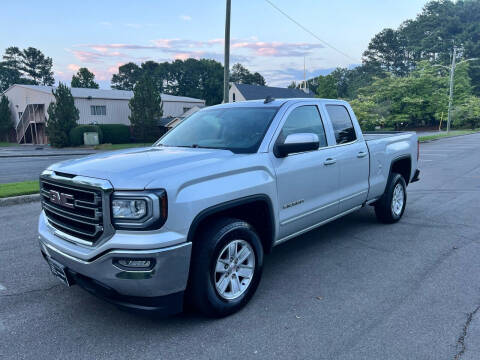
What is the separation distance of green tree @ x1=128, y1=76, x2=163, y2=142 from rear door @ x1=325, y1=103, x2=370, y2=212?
35.0m

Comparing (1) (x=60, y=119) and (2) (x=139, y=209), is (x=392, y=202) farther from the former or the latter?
(1) (x=60, y=119)

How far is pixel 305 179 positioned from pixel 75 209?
7.57ft

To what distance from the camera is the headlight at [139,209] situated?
8.68 ft

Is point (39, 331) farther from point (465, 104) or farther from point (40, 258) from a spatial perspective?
point (465, 104)

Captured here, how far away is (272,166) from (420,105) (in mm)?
36458

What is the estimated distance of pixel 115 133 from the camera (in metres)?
39.4

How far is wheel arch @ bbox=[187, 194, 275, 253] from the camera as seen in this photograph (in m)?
2.93

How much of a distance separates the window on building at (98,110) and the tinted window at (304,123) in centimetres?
4332

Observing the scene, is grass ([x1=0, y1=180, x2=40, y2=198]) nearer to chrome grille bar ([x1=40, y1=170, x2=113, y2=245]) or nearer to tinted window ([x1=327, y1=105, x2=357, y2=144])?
chrome grille bar ([x1=40, y1=170, x2=113, y2=245])

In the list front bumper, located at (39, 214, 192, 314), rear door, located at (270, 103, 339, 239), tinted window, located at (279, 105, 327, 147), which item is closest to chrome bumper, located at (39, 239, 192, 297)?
front bumper, located at (39, 214, 192, 314)

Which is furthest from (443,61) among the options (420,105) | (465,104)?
(420,105)

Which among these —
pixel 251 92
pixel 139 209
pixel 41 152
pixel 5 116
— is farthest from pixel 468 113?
pixel 5 116

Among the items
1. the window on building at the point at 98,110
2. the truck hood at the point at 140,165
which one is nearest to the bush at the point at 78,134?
the window on building at the point at 98,110

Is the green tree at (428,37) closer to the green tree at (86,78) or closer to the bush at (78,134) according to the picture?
the green tree at (86,78)
